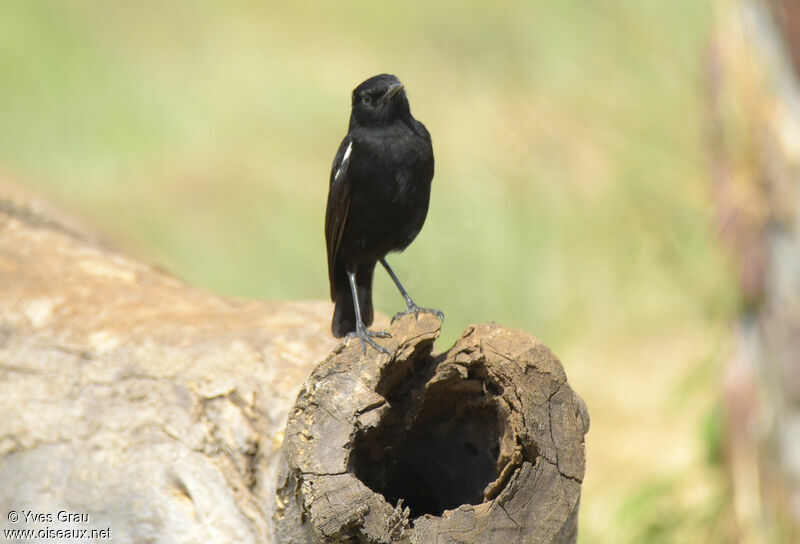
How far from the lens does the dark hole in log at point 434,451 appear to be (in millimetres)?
3096

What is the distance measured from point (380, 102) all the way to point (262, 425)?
1.50 metres

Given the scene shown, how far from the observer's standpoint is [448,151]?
975cm

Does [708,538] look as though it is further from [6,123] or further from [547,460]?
[6,123]

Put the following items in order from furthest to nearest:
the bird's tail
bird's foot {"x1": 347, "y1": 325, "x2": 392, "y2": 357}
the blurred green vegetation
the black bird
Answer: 1. the blurred green vegetation
2. the black bird
3. the bird's tail
4. bird's foot {"x1": 347, "y1": 325, "x2": 392, "y2": 357}

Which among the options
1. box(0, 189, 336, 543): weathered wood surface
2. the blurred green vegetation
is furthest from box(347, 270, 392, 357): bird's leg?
the blurred green vegetation

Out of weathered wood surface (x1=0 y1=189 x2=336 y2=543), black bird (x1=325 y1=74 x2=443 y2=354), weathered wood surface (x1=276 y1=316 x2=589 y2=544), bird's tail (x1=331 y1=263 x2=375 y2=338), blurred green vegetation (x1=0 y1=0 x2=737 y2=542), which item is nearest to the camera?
weathered wood surface (x1=276 y1=316 x2=589 y2=544)

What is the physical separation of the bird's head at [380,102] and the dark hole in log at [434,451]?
1416 mm

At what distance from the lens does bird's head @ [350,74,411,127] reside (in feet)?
13.2

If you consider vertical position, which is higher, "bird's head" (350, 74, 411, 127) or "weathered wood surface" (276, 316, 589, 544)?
"bird's head" (350, 74, 411, 127)

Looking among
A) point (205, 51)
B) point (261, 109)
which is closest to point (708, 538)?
point (261, 109)

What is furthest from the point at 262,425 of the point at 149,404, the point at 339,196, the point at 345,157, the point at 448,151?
the point at 448,151

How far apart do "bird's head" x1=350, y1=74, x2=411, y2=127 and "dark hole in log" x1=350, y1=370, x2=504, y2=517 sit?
142 centimetres

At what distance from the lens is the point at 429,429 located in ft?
10.7

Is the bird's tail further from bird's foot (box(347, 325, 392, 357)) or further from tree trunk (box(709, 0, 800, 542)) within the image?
tree trunk (box(709, 0, 800, 542))
